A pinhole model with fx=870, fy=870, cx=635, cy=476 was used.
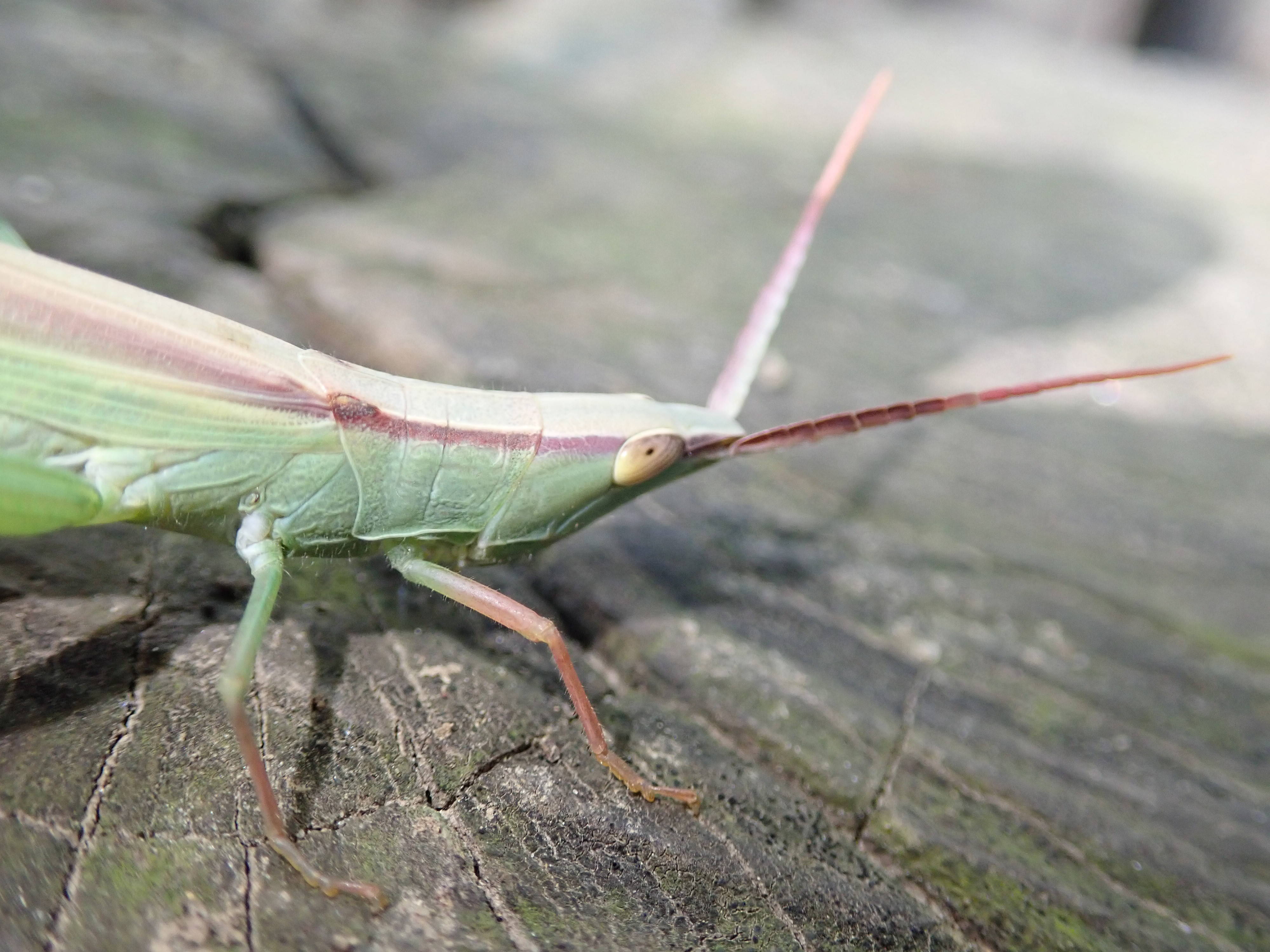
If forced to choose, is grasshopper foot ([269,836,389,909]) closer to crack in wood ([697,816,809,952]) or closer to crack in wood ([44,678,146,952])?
crack in wood ([44,678,146,952])

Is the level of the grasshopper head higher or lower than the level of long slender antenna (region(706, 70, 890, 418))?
lower

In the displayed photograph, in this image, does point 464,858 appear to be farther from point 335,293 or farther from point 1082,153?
point 1082,153

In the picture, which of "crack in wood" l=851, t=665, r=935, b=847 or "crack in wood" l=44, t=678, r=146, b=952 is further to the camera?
"crack in wood" l=851, t=665, r=935, b=847

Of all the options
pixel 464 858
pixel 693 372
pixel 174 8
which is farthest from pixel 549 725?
pixel 174 8

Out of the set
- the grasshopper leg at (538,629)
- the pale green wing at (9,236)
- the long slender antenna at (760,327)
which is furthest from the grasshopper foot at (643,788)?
the pale green wing at (9,236)

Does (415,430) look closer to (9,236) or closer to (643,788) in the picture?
(643,788)

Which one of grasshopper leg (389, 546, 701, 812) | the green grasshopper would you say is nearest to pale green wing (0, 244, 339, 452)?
the green grasshopper
